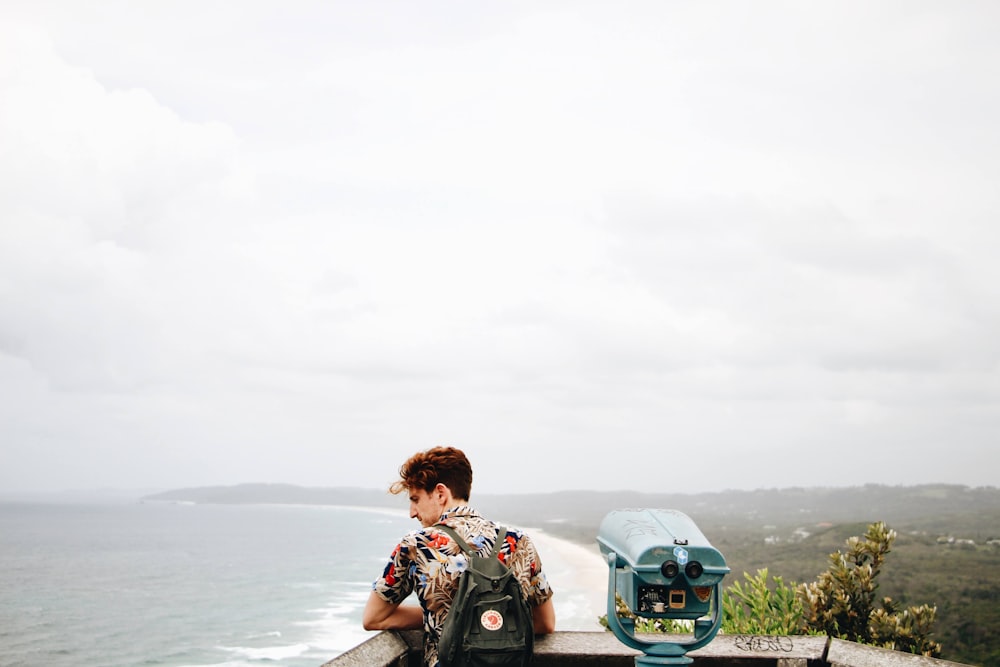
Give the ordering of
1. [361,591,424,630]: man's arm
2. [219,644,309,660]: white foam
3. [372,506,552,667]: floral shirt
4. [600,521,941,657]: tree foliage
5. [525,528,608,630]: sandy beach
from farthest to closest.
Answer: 1. [219,644,309,660]: white foam
2. [525,528,608,630]: sandy beach
3. [600,521,941,657]: tree foliage
4. [361,591,424,630]: man's arm
5. [372,506,552,667]: floral shirt

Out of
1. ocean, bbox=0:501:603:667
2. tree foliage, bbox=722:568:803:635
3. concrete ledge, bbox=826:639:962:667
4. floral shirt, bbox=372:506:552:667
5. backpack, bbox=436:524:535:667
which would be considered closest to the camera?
backpack, bbox=436:524:535:667

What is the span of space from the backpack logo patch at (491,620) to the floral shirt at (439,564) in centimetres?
21

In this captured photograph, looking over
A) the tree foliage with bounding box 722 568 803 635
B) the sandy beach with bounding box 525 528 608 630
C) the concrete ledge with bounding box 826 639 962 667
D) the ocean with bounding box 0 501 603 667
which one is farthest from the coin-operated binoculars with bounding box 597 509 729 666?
the ocean with bounding box 0 501 603 667

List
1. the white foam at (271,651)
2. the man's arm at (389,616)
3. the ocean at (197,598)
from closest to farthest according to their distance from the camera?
the man's arm at (389,616), the white foam at (271,651), the ocean at (197,598)

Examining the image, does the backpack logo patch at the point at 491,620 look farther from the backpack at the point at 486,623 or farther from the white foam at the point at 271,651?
the white foam at the point at 271,651

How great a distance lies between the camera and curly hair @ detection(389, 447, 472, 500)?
368cm

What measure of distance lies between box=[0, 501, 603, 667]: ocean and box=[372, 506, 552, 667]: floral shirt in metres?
31.9

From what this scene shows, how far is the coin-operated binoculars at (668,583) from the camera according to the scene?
11.6 feet

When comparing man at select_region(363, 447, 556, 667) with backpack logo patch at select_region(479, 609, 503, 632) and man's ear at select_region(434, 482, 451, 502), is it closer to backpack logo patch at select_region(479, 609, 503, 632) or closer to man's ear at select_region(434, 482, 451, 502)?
man's ear at select_region(434, 482, 451, 502)

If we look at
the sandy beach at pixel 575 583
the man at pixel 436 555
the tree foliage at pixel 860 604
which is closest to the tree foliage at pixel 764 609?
the tree foliage at pixel 860 604

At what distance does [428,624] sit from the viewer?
3531 millimetres

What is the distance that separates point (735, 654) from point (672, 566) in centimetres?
83

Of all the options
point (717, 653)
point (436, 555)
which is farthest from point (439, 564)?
point (717, 653)

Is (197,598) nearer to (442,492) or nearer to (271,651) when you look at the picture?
(271,651)
